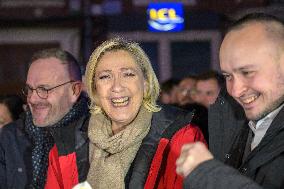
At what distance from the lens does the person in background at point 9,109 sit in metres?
4.79

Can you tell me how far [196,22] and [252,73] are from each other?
954 centimetres

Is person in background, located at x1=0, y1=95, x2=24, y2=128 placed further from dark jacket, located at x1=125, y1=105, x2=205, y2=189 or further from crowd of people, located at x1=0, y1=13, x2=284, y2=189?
dark jacket, located at x1=125, y1=105, x2=205, y2=189

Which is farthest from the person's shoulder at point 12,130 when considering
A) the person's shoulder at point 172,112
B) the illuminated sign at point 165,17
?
the illuminated sign at point 165,17

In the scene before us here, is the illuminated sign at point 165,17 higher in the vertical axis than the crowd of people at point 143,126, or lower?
lower

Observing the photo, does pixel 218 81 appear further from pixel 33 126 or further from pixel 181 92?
pixel 33 126

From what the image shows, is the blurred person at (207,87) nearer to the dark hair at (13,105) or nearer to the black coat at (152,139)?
the dark hair at (13,105)

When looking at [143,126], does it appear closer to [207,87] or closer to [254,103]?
[254,103]

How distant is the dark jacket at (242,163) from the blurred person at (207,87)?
300cm

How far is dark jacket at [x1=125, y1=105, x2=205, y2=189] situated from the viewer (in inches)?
106

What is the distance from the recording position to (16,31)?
11.4 meters

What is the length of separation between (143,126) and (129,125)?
0.10 metres

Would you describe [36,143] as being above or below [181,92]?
above

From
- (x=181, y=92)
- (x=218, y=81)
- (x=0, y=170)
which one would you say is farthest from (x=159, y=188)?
(x=181, y=92)

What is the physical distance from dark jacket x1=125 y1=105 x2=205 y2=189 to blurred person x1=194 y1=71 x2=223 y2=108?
276cm
